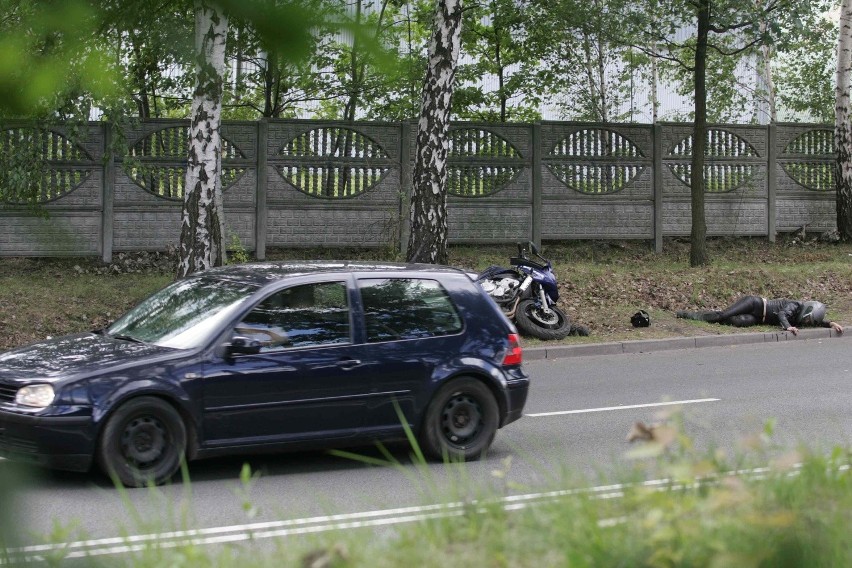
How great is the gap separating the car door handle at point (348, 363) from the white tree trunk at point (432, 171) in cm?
906

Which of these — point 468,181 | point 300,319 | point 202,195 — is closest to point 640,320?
point 468,181

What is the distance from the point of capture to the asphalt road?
185 inches

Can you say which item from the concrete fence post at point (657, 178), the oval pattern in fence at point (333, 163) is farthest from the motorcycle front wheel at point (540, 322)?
the concrete fence post at point (657, 178)

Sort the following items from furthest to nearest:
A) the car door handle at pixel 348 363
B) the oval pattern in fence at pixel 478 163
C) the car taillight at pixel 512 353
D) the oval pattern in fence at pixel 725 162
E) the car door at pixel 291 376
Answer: the oval pattern in fence at pixel 725 162 → the oval pattern in fence at pixel 478 163 → the car taillight at pixel 512 353 → the car door handle at pixel 348 363 → the car door at pixel 291 376

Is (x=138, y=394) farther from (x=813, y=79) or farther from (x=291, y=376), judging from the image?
(x=813, y=79)

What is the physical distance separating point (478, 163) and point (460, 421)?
1329 centimetres

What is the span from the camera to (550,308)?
15.9 metres

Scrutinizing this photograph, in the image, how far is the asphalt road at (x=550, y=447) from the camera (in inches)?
185

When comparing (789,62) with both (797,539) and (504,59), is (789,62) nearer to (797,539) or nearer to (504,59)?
(504,59)

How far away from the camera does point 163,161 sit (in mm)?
19688

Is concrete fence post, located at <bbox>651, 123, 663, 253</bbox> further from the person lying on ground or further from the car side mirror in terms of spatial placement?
the car side mirror

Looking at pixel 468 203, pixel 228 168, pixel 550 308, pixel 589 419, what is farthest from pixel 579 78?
pixel 589 419

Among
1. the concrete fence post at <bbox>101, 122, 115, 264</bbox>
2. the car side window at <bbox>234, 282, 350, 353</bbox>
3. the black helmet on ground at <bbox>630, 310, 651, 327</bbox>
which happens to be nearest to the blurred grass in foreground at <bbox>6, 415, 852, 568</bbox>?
the car side window at <bbox>234, 282, 350, 353</bbox>

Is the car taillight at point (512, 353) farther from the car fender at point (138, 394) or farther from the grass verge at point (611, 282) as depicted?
the grass verge at point (611, 282)
